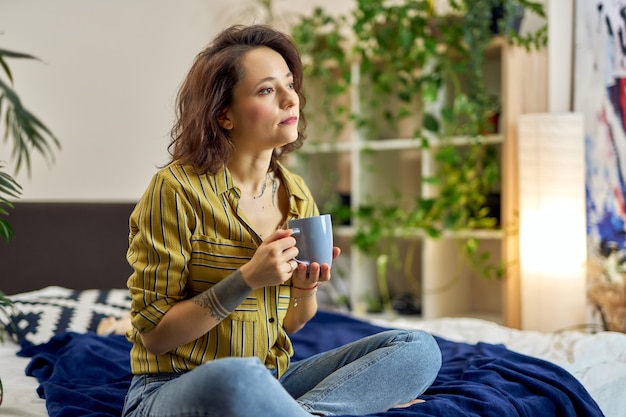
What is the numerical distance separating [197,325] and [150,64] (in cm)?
233

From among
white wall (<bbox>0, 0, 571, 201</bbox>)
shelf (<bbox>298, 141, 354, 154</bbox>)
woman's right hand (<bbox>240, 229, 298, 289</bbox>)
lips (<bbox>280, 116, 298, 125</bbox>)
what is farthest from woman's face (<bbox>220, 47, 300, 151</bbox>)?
Result: shelf (<bbox>298, 141, 354, 154</bbox>)

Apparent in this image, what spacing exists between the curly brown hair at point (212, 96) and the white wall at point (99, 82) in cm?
156

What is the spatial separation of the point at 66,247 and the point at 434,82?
1726 mm

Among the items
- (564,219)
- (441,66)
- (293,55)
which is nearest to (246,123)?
(293,55)

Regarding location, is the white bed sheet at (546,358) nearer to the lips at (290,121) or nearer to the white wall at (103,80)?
the lips at (290,121)

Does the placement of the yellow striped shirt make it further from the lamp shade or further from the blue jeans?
the lamp shade

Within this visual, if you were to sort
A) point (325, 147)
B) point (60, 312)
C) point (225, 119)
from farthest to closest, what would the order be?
1. point (325, 147)
2. point (60, 312)
3. point (225, 119)

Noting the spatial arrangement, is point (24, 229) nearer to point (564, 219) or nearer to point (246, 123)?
point (246, 123)

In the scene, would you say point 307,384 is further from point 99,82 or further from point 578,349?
point 99,82

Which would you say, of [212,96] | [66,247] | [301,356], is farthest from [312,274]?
[66,247]

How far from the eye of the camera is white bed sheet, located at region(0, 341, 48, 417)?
157 centimetres

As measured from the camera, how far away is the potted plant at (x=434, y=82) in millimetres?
3064

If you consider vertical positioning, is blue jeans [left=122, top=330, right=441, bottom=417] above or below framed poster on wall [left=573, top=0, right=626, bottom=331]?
below

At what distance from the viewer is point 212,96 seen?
142 centimetres
